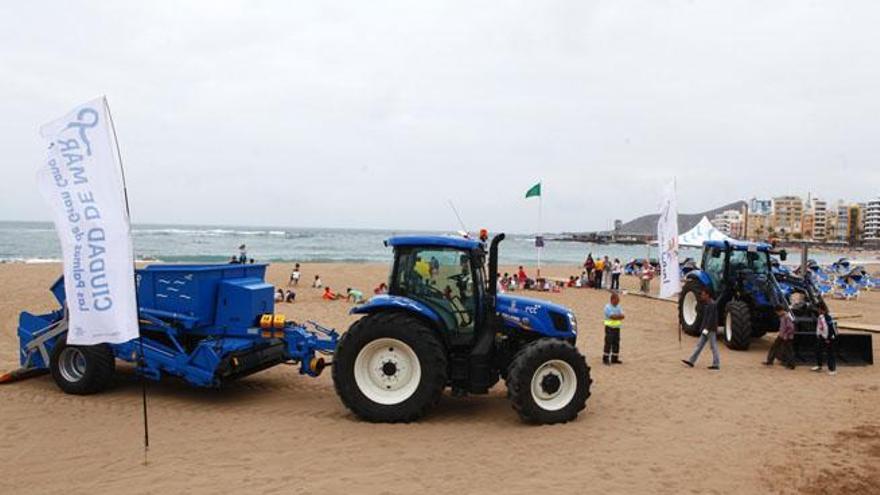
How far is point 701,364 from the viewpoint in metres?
10.3

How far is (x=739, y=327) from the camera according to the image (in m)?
11.5

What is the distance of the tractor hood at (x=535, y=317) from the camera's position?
22.9ft

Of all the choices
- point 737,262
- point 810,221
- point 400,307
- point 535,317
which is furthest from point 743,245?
point 810,221

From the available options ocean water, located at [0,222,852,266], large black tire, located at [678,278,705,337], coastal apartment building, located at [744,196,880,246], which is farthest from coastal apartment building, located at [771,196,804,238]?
large black tire, located at [678,278,705,337]

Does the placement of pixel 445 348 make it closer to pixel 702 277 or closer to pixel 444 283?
pixel 444 283

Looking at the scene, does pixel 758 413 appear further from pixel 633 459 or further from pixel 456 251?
pixel 456 251

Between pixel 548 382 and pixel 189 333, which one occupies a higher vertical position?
pixel 189 333

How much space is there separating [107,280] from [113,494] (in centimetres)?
170

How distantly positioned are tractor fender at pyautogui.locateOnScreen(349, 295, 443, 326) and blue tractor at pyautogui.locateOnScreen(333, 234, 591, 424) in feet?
0.04

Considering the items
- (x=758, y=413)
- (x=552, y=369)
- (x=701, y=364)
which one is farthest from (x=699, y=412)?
(x=701, y=364)

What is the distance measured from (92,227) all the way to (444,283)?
333 centimetres

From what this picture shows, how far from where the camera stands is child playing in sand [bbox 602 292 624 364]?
9953mm

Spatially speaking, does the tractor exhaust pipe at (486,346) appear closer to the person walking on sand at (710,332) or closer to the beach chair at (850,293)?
the person walking on sand at (710,332)

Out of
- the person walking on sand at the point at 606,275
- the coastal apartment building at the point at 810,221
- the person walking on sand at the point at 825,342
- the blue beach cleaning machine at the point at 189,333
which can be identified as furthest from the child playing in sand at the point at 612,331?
the coastal apartment building at the point at 810,221
